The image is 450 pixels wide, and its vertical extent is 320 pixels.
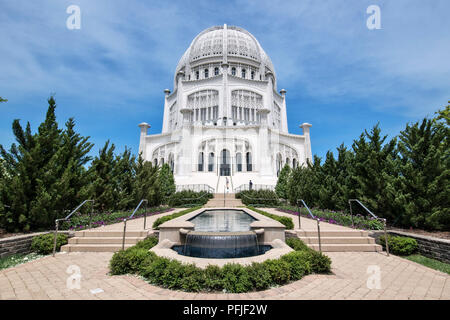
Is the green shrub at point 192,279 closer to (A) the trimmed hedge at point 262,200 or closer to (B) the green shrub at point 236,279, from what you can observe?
(B) the green shrub at point 236,279

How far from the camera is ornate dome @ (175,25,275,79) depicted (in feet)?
163

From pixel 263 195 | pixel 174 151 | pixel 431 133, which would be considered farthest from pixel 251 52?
pixel 431 133

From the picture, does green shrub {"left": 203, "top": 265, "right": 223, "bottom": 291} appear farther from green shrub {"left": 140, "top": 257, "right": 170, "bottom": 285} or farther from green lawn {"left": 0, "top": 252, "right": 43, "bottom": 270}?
green lawn {"left": 0, "top": 252, "right": 43, "bottom": 270}

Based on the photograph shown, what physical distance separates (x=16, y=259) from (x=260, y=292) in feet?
22.1

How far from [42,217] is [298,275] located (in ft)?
28.4

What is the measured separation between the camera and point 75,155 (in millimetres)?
9625

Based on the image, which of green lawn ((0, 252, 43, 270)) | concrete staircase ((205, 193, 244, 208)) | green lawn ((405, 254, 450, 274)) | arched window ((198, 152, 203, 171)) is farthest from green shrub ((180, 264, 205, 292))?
arched window ((198, 152, 203, 171))

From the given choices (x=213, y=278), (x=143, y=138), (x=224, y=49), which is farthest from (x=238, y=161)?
(x=213, y=278)

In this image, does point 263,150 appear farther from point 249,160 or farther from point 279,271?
point 279,271

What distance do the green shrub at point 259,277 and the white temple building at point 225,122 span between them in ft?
74.9

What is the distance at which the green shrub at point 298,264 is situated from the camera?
426cm

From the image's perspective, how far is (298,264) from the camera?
4375 millimetres

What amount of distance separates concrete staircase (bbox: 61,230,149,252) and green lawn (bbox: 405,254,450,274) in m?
8.35
